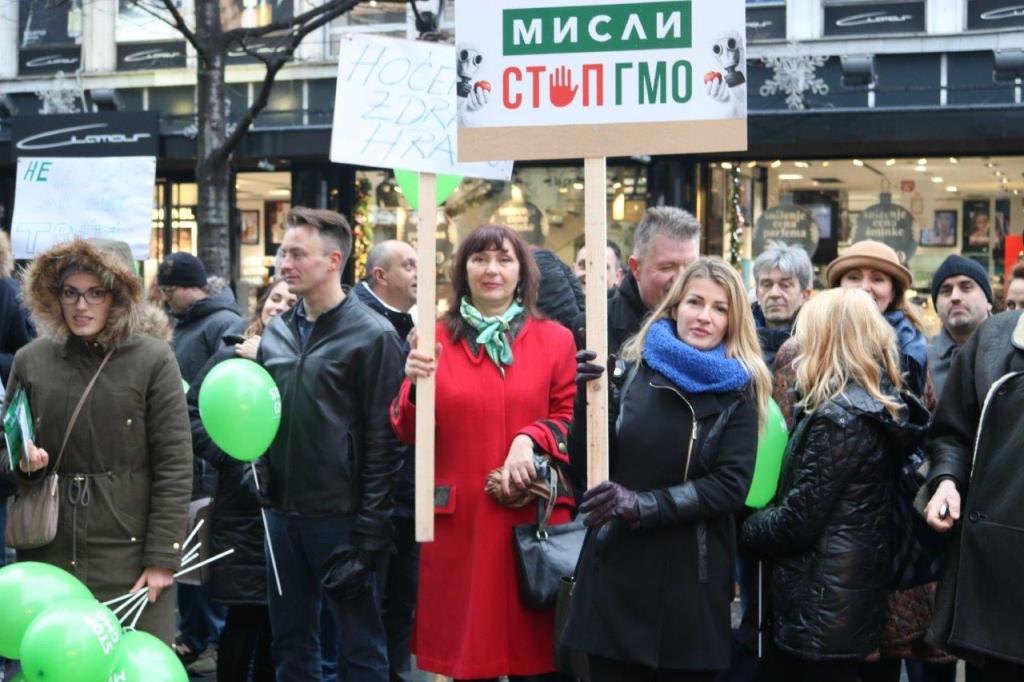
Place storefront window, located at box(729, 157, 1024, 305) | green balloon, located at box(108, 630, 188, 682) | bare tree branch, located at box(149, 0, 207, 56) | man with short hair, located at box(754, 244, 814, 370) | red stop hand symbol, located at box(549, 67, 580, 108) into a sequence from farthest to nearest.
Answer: storefront window, located at box(729, 157, 1024, 305) < bare tree branch, located at box(149, 0, 207, 56) < man with short hair, located at box(754, 244, 814, 370) < red stop hand symbol, located at box(549, 67, 580, 108) < green balloon, located at box(108, 630, 188, 682)

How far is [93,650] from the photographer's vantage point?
15.3 feet

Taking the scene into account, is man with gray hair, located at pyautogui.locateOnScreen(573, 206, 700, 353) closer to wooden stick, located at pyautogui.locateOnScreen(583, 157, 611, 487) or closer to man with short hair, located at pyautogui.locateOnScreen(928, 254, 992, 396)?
wooden stick, located at pyautogui.locateOnScreen(583, 157, 611, 487)

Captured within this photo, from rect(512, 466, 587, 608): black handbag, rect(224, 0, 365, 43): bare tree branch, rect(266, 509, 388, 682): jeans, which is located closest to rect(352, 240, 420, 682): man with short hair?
rect(266, 509, 388, 682): jeans

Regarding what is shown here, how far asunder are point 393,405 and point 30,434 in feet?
4.31

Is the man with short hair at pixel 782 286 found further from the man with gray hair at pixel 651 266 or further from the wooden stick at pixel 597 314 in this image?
the wooden stick at pixel 597 314

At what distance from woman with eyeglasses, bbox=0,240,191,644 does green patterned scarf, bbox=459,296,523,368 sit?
44.1 inches

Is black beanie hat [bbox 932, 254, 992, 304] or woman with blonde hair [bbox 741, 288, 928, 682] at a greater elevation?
black beanie hat [bbox 932, 254, 992, 304]

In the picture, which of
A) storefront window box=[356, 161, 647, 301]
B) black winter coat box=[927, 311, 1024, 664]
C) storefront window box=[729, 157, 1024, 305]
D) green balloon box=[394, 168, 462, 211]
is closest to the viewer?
black winter coat box=[927, 311, 1024, 664]

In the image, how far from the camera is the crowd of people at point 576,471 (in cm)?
467

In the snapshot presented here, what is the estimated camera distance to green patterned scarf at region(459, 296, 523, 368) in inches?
213

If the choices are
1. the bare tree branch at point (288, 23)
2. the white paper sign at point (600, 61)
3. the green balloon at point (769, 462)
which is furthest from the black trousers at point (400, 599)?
the bare tree branch at point (288, 23)

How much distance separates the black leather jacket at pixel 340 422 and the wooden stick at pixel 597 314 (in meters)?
1.26

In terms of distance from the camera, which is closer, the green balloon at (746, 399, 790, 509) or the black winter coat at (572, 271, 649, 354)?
the green balloon at (746, 399, 790, 509)

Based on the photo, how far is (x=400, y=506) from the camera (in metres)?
6.74
